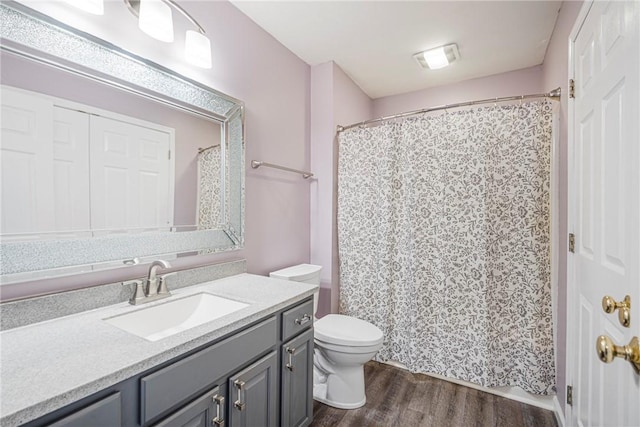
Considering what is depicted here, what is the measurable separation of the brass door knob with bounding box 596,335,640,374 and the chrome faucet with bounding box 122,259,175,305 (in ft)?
4.60

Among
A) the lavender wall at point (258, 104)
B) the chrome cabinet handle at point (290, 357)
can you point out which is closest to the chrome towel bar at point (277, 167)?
the lavender wall at point (258, 104)

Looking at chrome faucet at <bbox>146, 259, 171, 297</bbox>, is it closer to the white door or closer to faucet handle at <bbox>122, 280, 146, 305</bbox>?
faucet handle at <bbox>122, 280, 146, 305</bbox>

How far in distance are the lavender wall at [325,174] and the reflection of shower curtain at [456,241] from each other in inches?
3.6

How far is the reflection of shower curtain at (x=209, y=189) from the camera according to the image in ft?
5.23

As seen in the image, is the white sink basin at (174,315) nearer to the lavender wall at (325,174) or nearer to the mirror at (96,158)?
the mirror at (96,158)

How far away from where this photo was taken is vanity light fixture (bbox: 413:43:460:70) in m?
2.20

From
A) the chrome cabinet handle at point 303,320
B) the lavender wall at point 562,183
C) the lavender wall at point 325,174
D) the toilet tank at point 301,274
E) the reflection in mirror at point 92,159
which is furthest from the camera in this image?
the lavender wall at point 325,174

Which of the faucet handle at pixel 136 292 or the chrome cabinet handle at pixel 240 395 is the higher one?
the faucet handle at pixel 136 292

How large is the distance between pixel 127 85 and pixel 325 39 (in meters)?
1.38

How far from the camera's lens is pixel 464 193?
2.02 meters

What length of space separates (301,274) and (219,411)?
1081 mm

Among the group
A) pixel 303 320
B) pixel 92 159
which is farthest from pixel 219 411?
pixel 92 159

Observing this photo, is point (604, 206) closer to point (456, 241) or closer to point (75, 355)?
point (456, 241)

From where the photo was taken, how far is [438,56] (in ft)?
7.49
